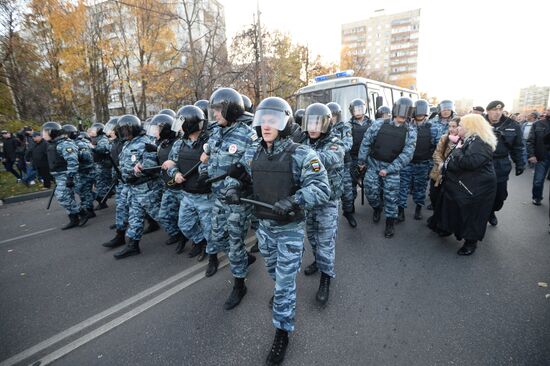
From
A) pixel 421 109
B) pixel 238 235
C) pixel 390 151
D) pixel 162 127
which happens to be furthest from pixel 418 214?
pixel 162 127

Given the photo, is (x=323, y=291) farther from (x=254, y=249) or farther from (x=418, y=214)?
(x=418, y=214)

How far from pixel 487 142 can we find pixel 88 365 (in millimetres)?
4796

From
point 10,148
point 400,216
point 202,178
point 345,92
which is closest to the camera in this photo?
point 202,178

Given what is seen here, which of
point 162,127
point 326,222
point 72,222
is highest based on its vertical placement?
point 162,127

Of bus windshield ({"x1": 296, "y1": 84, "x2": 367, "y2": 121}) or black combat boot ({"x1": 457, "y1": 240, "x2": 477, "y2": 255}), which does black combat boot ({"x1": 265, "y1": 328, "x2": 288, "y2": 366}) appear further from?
bus windshield ({"x1": 296, "y1": 84, "x2": 367, "y2": 121})

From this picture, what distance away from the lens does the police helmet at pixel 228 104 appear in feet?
10.0

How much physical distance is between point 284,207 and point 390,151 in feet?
9.79

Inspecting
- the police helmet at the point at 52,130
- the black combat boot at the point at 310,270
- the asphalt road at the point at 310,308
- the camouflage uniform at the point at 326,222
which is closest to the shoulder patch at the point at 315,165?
the camouflage uniform at the point at 326,222

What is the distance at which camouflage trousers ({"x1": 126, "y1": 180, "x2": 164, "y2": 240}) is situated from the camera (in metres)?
4.07

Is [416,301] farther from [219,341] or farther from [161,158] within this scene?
[161,158]

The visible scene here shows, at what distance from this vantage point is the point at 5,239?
5.24 meters

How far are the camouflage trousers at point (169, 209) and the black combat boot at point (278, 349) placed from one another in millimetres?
2665

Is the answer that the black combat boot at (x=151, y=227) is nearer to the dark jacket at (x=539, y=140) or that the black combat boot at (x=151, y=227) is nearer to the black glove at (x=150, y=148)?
the black glove at (x=150, y=148)

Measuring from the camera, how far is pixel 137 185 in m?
→ 4.11
